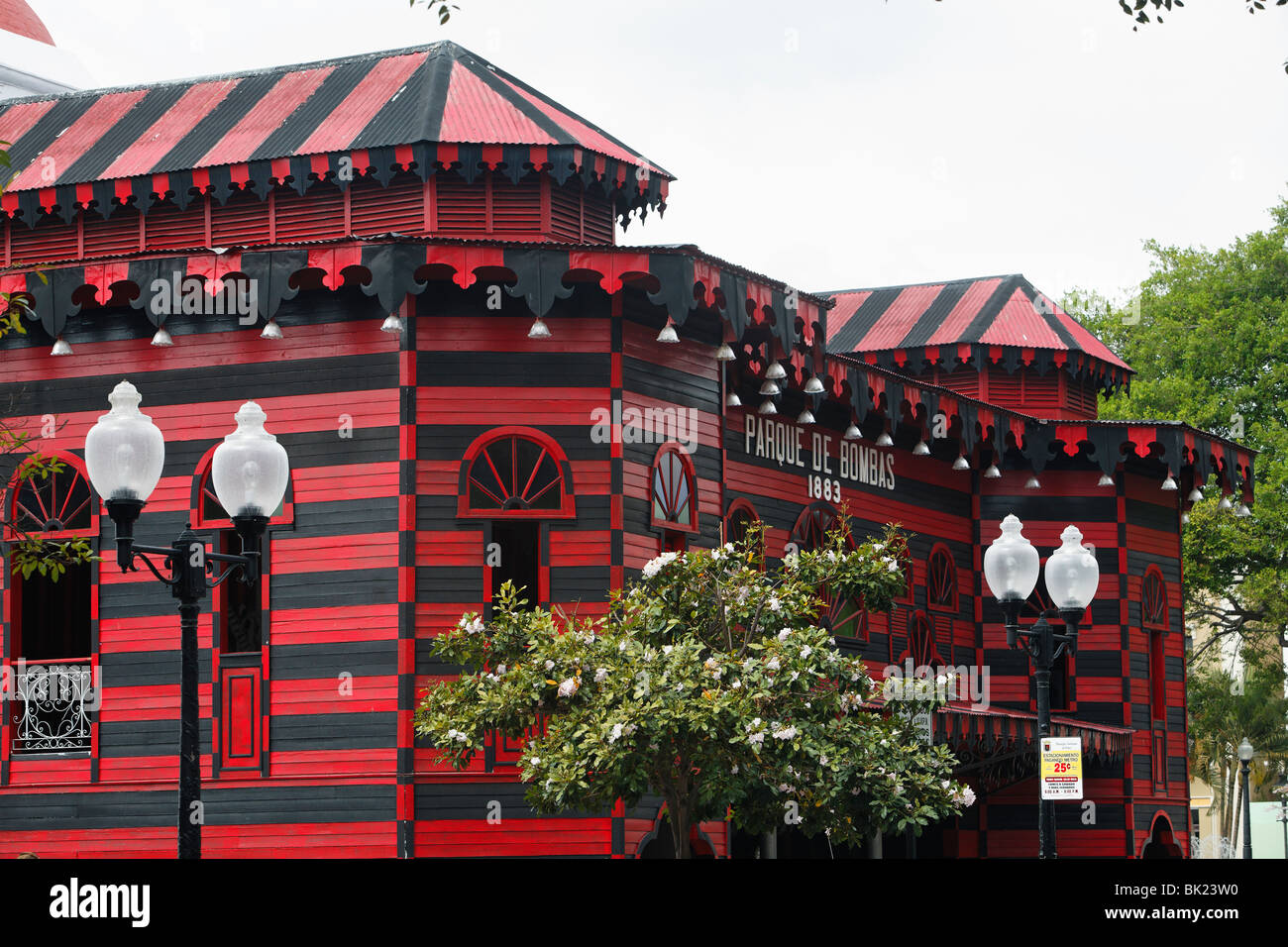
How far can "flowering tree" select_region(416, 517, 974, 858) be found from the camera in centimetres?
1573

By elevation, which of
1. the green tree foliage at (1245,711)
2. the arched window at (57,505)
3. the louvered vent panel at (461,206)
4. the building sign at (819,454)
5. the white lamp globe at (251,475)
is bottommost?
the green tree foliage at (1245,711)

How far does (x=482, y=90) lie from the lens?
23469 mm

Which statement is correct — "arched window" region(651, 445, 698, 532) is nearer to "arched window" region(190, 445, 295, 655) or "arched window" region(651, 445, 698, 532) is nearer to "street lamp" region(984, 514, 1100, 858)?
"arched window" region(190, 445, 295, 655)

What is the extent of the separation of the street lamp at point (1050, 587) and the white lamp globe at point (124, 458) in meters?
7.96

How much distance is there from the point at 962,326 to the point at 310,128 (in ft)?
47.9

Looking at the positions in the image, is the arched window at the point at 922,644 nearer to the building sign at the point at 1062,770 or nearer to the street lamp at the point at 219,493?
the building sign at the point at 1062,770

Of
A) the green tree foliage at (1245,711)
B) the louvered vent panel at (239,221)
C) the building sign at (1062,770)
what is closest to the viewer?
the building sign at (1062,770)

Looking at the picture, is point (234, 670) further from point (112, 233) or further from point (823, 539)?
point (823, 539)

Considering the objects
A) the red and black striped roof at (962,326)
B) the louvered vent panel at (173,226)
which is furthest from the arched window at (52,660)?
the red and black striped roof at (962,326)

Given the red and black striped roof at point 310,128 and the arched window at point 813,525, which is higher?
the red and black striped roof at point 310,128

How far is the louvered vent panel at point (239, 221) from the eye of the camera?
74.8 feet

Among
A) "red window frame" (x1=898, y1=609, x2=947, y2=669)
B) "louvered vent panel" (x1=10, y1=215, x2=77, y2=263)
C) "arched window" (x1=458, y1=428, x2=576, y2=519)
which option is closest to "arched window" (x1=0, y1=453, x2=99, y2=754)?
"louvered vent panel" (x1=10, y1=215, x2=77, y2=263)
